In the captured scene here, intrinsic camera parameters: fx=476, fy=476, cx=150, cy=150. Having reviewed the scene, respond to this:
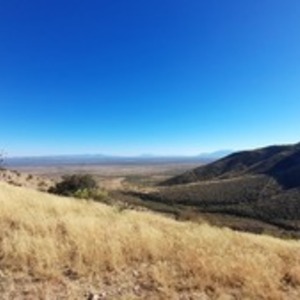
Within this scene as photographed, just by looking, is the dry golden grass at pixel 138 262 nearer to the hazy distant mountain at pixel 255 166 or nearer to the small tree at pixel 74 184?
the small tree at pixel 74 184

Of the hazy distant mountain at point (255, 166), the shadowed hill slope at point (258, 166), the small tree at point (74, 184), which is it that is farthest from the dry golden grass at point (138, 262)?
the hazy distant mountain at point (255, 166)

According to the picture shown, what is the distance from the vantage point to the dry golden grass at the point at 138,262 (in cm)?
714

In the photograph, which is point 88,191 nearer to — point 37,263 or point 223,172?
point 37,263

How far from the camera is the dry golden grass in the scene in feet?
23.4

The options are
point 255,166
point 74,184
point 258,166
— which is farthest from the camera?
point 255,166

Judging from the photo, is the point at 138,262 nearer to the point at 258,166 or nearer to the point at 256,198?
→ the point at 256,198

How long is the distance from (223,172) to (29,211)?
119878mm

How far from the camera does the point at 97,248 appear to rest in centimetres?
861

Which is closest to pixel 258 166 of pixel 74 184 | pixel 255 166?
pixel 255 166

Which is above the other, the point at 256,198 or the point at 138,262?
the point at 138,262

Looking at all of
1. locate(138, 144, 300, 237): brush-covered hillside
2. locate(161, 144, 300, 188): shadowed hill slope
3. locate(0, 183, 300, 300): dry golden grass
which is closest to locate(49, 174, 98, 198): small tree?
locate(138, 144, 300, 237): brush-covered hillside

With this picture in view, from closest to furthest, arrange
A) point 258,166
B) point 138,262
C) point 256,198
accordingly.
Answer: point 138,262 → point 256,198 → point 258,166

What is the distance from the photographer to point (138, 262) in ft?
27.6

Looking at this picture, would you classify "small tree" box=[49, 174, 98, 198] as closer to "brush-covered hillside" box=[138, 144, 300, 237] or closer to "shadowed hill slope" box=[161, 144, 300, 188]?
"brush-covered hillside" box=[138, 144, 300, 237]
